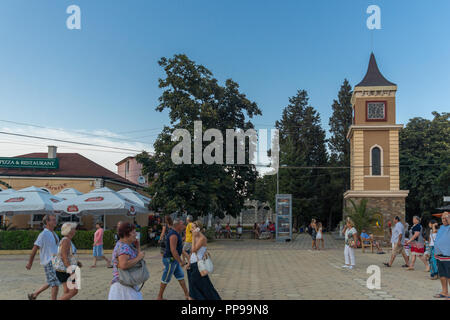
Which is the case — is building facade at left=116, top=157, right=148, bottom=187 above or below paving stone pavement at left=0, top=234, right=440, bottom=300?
above

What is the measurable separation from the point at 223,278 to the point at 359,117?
21.9 m

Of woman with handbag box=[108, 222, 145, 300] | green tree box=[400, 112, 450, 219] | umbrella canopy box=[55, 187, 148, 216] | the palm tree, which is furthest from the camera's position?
green tree box=[400, 112, 450, 219]

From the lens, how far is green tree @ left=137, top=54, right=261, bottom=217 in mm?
27125

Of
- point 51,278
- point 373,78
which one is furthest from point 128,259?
point 373,78

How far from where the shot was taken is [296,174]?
169ft

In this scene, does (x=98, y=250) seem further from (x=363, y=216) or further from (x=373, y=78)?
(x=373, y=78)

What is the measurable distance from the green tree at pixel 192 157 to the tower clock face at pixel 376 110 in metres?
8.67

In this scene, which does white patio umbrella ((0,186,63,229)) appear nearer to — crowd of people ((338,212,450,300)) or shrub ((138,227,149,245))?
shrub ((138,227,149,245))

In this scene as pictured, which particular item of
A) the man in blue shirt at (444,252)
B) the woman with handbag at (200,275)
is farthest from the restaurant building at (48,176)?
the man in blue shirt at (444,252)

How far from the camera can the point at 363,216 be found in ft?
98.2

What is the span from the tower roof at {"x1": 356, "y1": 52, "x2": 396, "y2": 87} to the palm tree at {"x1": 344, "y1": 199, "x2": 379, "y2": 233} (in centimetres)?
844

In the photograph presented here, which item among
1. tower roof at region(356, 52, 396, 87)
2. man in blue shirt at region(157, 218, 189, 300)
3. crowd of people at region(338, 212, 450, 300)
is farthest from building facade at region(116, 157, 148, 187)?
man in blue shirt at region(157, 218, 189, 300)
